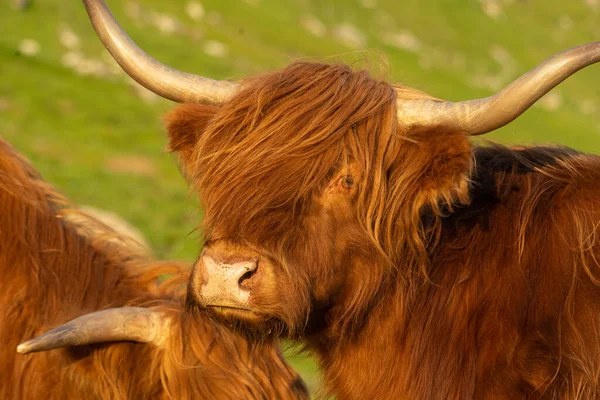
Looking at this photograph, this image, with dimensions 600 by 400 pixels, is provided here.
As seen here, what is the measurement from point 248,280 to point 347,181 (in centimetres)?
60

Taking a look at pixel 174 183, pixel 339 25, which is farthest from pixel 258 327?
pixel 339 25

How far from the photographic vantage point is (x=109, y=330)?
4.49m

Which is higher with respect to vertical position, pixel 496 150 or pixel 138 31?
pixel 138 31

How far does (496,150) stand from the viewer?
13.9 ft

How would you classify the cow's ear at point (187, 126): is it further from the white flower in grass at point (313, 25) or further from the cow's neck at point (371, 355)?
the white flower in grass at point (313, 25)

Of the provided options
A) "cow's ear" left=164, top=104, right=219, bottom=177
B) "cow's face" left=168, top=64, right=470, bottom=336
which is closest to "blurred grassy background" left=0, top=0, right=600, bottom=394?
"cow's ear" left=164, top=104, right=219, bottom=177

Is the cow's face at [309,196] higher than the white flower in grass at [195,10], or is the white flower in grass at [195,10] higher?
the white flower in grass at [195,10]

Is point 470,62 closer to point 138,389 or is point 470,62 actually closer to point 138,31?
point 138,31

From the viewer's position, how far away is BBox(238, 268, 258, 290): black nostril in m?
3.70

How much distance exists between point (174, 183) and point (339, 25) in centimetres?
3910

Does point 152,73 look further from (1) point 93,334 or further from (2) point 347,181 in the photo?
(1) point 93,334

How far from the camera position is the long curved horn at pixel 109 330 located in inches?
169

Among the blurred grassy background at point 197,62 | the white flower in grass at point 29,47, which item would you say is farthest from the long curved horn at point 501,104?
the white flower in grass at point 29,47

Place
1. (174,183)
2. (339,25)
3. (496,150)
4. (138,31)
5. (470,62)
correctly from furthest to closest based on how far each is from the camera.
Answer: (470,62), (339,25), (138,31), (174,183), (496,150)
